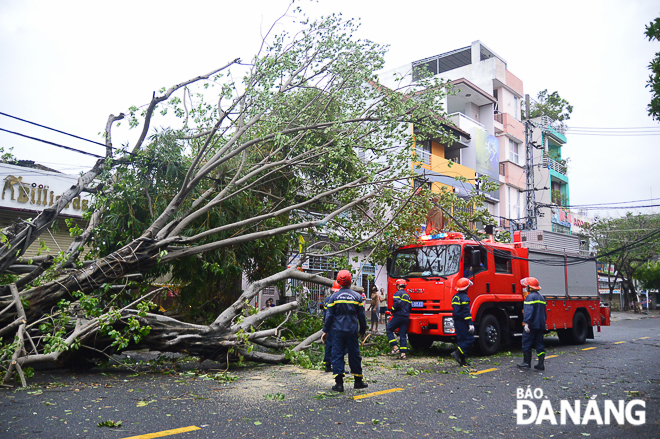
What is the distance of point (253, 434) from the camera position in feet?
15.4

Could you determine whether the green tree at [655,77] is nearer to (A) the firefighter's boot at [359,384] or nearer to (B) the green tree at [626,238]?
(A) the firefighter's boot at [359,384]

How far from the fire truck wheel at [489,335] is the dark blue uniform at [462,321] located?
1.32 metres

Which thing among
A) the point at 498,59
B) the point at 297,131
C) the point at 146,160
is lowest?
the point at 146,160

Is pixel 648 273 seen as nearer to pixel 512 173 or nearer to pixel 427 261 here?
pixel 512 173

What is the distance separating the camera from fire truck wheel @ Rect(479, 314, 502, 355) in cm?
1082

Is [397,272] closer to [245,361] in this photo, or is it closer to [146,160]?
[245,361]

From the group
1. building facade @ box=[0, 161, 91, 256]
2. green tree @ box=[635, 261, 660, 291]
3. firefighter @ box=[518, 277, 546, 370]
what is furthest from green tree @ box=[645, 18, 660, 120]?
green tree @ box=[635, 261, 660, 291]

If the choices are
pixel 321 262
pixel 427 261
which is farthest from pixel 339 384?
pixel 321 262

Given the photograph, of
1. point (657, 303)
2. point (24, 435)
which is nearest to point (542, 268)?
point (24, 435)

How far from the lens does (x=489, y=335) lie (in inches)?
438

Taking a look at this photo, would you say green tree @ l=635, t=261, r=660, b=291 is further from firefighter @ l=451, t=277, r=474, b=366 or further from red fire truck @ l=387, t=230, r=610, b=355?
firefighter @ l=451, t=277, r=474, b=366

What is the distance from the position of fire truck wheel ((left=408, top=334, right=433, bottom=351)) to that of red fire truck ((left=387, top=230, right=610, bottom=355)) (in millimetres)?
24

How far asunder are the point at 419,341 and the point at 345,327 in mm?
5823

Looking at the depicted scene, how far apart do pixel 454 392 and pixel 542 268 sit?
6.91 meters
